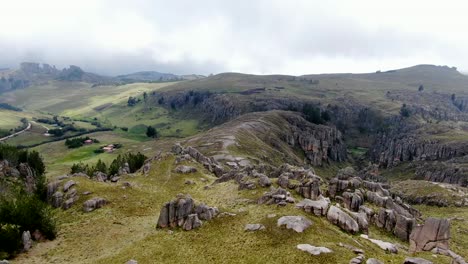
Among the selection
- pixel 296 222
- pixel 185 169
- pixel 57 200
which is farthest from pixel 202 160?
pixel 296 222

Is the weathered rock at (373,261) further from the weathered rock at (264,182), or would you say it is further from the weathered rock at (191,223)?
the weathered rock at (264,182)

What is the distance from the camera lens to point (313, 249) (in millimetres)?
45594

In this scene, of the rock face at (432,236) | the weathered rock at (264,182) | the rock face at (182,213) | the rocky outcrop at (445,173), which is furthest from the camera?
the rocky outcrop at (445,173)

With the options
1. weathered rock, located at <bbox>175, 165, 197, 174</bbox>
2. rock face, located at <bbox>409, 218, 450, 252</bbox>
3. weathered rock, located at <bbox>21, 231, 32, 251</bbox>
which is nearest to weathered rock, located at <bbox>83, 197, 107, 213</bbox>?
weathered rock, located at <bbox>21, 231, 32, 251</bbox>

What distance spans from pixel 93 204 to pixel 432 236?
61840 millimetres

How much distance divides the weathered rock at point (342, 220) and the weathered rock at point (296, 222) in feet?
18.5

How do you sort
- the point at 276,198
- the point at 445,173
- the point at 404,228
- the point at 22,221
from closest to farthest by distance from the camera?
the point at 22,221, the point at 276,198, the point at 404,228, the point at 445,173

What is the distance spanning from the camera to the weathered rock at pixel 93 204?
72706 mm

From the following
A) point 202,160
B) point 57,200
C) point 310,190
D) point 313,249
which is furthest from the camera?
point 202,160

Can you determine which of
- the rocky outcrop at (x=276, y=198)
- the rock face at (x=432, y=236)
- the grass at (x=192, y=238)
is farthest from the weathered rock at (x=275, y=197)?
the rock face at (x=432, y=236)

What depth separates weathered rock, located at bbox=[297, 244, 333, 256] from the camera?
44.8 metres

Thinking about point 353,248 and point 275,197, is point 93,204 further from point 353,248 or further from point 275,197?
point 353,248

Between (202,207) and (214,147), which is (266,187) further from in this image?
(214,147)

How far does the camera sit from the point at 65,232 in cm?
6366
